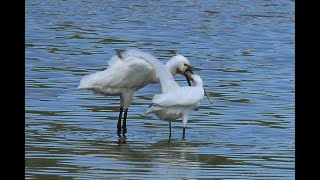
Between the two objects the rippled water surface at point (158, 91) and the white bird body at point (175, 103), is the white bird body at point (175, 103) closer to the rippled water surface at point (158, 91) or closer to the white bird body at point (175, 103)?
the white bird body at point (175, 103)

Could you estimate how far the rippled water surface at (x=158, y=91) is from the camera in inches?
335

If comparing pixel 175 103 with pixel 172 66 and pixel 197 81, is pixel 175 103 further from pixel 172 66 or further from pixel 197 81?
pixel 172 66

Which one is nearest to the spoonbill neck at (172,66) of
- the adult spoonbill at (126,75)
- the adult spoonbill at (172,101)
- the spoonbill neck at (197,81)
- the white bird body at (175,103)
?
the adult spoonbill at (126,75)

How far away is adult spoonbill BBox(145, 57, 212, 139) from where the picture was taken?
10430mm

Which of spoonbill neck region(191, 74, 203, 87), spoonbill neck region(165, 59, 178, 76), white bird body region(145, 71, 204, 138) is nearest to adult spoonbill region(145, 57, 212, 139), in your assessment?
white bird body region(145, 71, 204, 138)

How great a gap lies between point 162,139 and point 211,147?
775 millimetres

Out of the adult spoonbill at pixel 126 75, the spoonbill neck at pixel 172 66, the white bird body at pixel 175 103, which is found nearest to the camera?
the white bird body at pixel 175 103

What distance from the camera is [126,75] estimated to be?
11336mm

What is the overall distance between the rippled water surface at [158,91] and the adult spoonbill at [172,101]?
10.4 inches

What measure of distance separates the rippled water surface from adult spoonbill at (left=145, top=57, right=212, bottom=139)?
265mm

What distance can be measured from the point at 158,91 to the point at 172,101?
11.4ft

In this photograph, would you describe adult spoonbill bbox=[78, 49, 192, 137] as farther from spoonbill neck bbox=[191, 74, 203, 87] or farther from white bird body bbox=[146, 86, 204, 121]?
white bird body bbox=[146, 86, 204, 121]

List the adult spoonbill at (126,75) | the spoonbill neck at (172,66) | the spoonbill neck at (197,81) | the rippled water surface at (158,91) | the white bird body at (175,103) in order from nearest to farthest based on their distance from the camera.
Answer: the rippled water surface at (158,91), the white bird body at (175,103), the spoonbill neck at (197,81), the adult spoonbill at (126,75), the spoonbill neck at (172,66)
